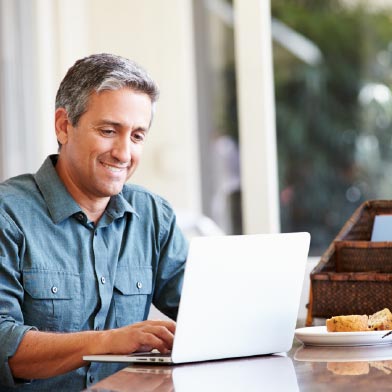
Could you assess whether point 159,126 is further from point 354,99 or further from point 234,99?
point 354,99

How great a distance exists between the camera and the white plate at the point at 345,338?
6.08 ft

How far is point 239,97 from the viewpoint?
4.83 meters

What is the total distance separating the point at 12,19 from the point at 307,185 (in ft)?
5.98

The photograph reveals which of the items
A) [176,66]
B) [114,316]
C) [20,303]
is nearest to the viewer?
[20,303]

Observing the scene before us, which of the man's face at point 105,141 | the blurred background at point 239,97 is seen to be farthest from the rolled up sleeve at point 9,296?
the blurred background at point 239,97

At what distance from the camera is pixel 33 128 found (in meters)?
4.86

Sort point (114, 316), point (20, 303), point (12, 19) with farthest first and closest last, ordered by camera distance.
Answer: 1. point (12, 19)
2. point (114, 316)
3. point (20, 303)

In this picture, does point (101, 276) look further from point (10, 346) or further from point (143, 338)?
point (143, 338)

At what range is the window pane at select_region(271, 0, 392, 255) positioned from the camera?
17.4ft

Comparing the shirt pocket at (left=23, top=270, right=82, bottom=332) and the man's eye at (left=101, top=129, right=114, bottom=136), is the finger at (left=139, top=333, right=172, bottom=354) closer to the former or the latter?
the shirt pocket at (left=23, top=270, right=82, bottom=332)

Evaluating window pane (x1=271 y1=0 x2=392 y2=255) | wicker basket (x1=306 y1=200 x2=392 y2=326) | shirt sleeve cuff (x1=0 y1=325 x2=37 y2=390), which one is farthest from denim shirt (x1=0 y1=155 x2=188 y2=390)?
window pane (x1=271 y1=0 x2=392 y2=255)

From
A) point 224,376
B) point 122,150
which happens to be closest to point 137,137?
point 122,150

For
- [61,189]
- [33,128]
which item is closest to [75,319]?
[61,189]

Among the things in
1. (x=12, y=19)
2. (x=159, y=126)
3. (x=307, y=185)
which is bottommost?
(x=307, y=185)
